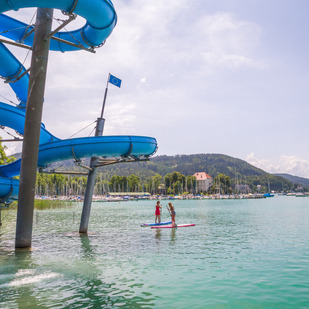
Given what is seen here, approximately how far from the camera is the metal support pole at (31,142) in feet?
42.9

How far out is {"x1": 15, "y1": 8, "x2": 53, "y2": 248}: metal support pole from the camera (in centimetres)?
1309

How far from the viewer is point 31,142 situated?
43.2 ft

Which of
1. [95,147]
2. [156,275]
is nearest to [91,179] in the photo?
[95,147]

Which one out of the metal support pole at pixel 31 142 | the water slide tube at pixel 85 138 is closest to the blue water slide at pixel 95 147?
the water slide tube at pixel 85 138

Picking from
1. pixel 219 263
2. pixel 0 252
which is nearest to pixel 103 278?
pixel 219 263

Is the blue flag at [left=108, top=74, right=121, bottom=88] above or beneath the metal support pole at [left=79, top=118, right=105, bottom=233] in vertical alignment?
above

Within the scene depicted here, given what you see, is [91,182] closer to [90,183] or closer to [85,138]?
[90,183]

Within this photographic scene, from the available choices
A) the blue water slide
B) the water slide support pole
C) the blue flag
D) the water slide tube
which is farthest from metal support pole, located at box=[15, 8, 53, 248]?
the blue flag

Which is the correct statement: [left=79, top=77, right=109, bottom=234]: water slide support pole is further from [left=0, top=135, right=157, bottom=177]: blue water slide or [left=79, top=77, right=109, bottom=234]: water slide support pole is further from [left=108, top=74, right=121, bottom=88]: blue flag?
[left=0, top=135, right=157, bottom=177]: blue water slide

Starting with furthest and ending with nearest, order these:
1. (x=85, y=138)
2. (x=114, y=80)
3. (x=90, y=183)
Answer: (x=114, y=80)
(x=90, y=183)
(x=85, y=138)

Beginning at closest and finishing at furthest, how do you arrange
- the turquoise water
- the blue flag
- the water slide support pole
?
the turquoise water → the water slide support pole → the blue flag

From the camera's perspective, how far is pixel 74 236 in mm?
20172

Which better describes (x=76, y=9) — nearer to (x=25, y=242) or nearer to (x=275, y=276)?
(x=25, y=242)

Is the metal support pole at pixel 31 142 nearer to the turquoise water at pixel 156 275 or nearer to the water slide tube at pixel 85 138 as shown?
the turquoise water at pixel 156 275
